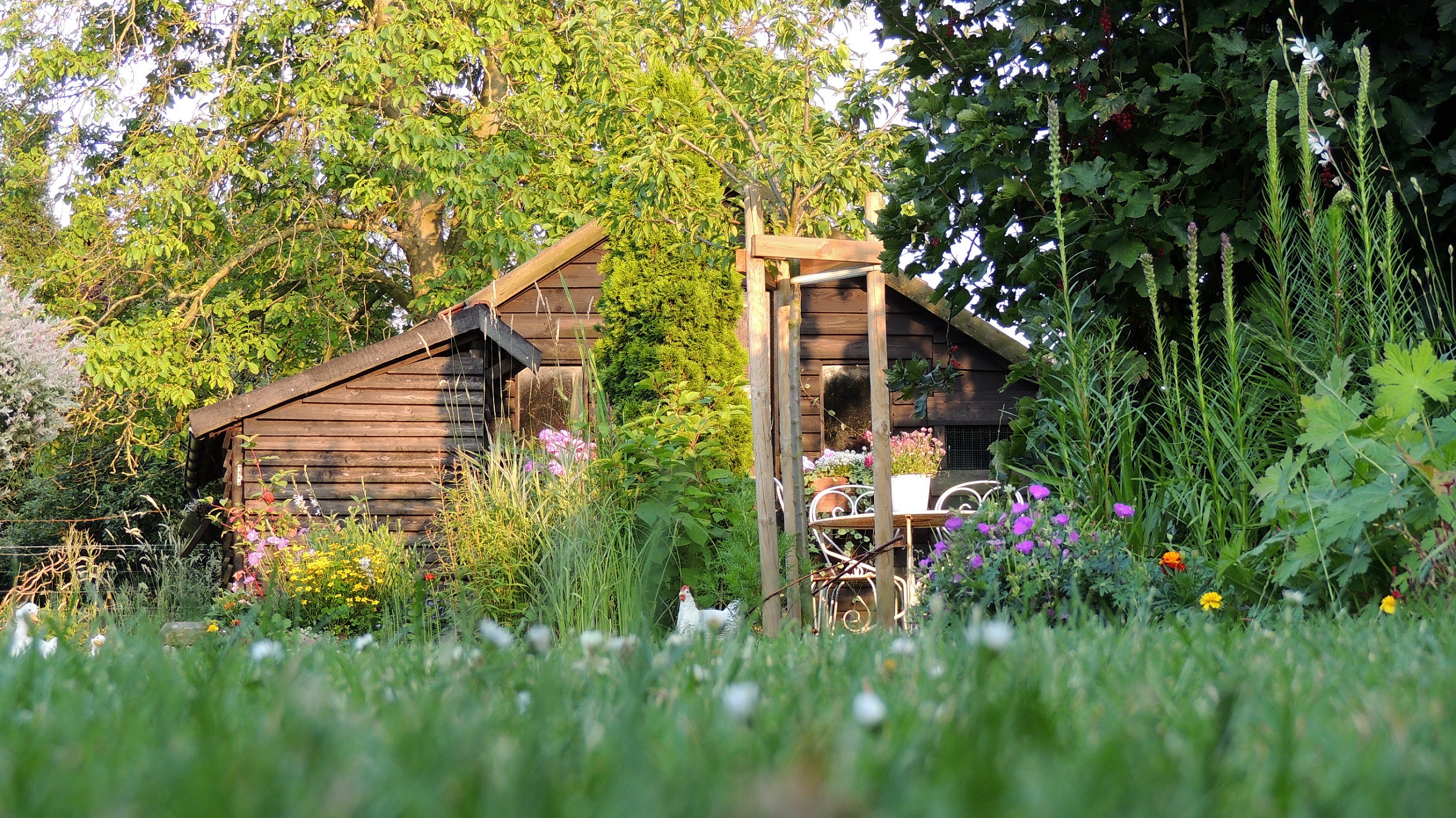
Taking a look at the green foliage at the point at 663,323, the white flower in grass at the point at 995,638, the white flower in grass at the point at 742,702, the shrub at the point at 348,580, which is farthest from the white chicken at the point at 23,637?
the green foliage at the point at 663,323

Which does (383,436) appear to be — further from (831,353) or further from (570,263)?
(831,353)

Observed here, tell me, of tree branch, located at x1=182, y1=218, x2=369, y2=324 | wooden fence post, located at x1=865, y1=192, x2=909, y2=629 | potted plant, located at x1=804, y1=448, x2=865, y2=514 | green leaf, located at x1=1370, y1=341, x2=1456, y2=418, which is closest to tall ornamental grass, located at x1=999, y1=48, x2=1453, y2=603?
green leaf, located at x1=1370, y1=341, x2=1456, y2=418

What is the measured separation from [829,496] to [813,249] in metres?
4.71

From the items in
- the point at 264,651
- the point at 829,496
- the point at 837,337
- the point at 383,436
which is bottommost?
the point at 829,496

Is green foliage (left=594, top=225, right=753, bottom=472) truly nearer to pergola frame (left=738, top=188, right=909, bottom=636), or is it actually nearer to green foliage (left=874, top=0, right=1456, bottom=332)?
pergola frame (left=738, top=188, right=909, bottom=636)

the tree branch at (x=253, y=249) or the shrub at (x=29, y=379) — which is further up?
the tree branch at (x=253, y=249)

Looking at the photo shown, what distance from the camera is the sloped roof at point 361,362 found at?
1005 centimetres

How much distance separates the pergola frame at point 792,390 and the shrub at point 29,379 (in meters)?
9.71

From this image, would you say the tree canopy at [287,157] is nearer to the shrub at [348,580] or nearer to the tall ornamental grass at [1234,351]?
the shrub at [348,580]

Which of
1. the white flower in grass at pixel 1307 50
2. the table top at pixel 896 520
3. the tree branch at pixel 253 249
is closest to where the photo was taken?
the white flower in grass at pixel 1307 50

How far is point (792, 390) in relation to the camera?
17.1 feet

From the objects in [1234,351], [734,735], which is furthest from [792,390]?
[734,735]

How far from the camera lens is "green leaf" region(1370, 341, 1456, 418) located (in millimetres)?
2725

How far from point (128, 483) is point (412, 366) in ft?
28.9
